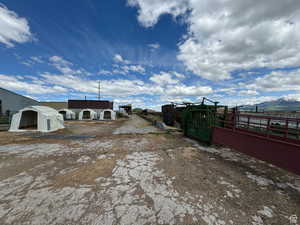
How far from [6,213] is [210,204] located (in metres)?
3.73

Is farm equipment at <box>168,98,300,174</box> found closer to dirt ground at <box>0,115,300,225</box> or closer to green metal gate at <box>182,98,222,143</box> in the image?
green metal gate at <box>182,98,222,143</box>

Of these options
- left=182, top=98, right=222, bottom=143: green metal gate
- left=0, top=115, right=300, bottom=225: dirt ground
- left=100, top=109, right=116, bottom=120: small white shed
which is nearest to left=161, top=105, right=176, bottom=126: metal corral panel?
left=182, top=98, right=222, bottom=143: green metal gate

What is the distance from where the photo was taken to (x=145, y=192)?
2.58 metres

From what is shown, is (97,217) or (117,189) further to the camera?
(117,189)

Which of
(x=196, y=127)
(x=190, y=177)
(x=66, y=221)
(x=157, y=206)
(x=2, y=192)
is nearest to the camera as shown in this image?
(x=66, y=221)

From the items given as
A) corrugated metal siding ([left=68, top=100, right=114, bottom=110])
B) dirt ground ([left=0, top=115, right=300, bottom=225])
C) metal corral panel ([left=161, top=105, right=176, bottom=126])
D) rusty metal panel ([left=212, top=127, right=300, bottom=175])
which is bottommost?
dirt ground ([left=0, top=115, right=300, bottom=225])

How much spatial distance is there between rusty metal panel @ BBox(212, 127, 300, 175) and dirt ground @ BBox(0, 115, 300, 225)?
252 mm

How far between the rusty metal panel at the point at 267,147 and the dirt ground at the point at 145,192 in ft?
0.83

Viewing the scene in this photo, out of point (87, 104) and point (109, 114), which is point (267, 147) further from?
point (87, 104)

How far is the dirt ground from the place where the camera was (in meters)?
1.97

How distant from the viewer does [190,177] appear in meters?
3.19

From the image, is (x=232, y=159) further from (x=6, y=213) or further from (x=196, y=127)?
(x=6, y=213)

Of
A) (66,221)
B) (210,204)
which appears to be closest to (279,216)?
(210,204)

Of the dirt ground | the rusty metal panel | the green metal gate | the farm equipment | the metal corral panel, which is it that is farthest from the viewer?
the metal corral panel
